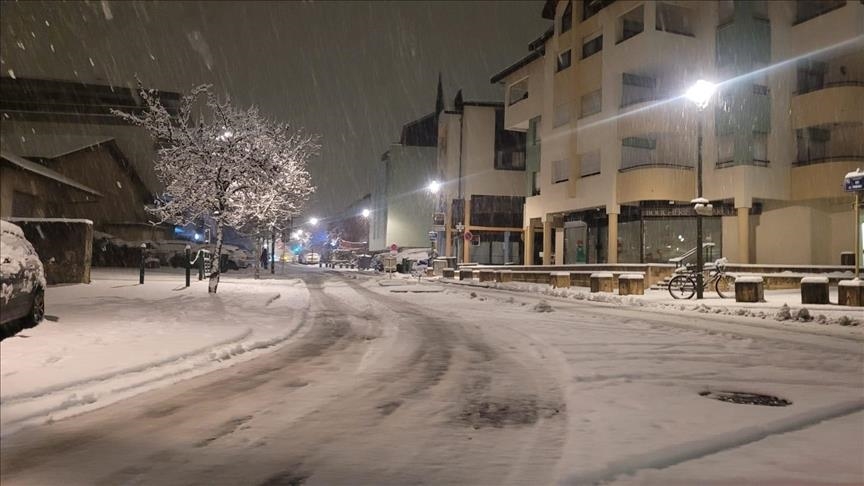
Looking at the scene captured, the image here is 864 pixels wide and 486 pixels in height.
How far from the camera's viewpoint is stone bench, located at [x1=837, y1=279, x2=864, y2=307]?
16297 millimetres

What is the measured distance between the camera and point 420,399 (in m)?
6.03

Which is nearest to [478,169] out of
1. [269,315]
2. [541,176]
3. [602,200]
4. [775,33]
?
[541,176]

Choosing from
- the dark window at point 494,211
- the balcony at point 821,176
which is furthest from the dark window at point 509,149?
the balcony at point 821,176

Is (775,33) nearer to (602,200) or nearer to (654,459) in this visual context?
(602,200)

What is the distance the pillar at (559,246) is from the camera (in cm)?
4131

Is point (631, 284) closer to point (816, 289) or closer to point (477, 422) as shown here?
point (816, 289)

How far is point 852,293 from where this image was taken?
16.4 metres

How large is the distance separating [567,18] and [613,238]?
1423 centimetres

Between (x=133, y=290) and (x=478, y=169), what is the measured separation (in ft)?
127

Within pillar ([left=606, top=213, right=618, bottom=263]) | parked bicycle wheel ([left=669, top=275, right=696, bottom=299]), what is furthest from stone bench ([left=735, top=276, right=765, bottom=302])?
pillar ([left=606, top=213, right=618, bottom=263])

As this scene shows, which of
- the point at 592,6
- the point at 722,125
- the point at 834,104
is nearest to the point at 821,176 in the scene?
the point at 834,104

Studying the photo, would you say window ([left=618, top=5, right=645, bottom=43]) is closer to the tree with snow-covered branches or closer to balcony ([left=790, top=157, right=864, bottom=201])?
balcony ([left=790, top=157, right=864, bottom=201])

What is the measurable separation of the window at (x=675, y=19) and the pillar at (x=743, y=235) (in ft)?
32.1

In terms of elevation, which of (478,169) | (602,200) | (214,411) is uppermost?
(478,169)
